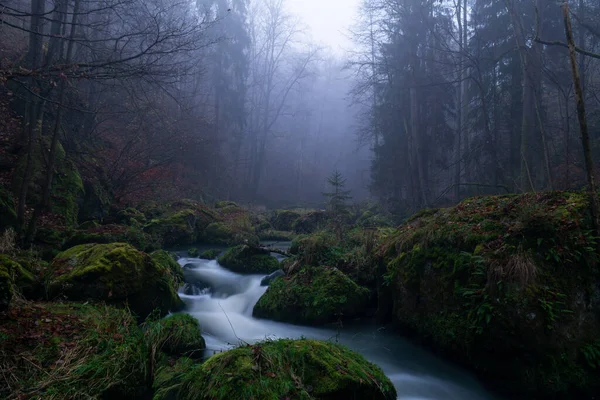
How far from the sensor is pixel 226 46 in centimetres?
3075

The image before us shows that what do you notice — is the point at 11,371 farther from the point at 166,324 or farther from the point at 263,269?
the point at 263,269

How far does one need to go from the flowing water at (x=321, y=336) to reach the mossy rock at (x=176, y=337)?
1.38ft

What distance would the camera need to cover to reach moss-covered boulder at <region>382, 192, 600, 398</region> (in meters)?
4.47

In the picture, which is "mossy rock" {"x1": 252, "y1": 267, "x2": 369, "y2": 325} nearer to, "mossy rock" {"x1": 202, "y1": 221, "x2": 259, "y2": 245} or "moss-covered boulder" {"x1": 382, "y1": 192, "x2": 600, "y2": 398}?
"moss-covered boulder" {"x1": 382, "y1": 192, "x2": 600, "y2": 398}

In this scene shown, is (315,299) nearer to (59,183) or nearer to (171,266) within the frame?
(171,266)

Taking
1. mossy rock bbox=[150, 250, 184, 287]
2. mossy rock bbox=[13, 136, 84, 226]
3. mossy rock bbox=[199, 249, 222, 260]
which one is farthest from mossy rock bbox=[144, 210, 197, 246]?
mossy rock bbox=[150, 250, 184, 287]

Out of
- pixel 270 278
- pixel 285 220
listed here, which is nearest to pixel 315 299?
pixel 270 278

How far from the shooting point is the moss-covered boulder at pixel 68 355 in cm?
333

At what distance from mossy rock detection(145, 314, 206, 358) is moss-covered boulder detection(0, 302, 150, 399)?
35 cm

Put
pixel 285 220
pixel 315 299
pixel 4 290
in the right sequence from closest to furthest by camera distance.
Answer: pixel 4 290
pixel 315 299
pixel 285 220

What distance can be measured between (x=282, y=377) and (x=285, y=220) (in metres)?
16.5

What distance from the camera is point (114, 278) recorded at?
6.05 meters

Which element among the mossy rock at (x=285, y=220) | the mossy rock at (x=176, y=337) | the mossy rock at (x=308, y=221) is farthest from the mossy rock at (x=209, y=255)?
the mossy rock at (x=285, y=220)

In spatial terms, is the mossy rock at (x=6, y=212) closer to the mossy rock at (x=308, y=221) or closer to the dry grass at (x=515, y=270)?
the dry grass at (x=515, y=270)
